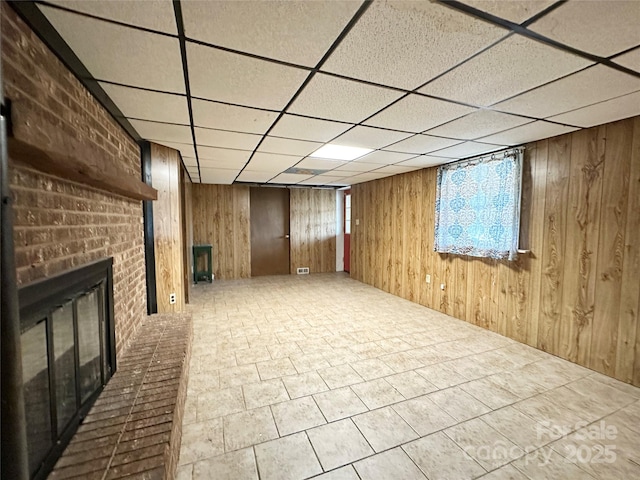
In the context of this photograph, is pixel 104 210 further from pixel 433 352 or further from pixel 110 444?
pixel 433 352

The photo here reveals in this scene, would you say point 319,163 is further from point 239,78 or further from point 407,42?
point 407,42

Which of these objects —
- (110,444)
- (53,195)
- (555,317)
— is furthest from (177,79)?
(555,317)

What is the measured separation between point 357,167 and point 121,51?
131 inches

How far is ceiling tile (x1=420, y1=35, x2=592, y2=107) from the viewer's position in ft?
4.42

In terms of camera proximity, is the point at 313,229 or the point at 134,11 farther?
the point at 313,229

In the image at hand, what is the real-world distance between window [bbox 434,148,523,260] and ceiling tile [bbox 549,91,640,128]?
2.31ft

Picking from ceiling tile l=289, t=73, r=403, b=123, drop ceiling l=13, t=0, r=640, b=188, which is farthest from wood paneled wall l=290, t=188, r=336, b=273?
ceiling tile l=289, t=73, r=403, b=123

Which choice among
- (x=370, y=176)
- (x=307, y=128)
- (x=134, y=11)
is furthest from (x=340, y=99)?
(x=370, y=176)

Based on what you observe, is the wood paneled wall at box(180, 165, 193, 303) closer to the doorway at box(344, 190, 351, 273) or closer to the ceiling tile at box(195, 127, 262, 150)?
the ceiling tile at box(195, 127, 262, 150)

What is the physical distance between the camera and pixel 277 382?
234cm

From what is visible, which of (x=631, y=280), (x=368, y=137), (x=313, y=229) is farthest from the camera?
(x=313, y=229)

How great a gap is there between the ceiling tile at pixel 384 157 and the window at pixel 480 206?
2.53ft

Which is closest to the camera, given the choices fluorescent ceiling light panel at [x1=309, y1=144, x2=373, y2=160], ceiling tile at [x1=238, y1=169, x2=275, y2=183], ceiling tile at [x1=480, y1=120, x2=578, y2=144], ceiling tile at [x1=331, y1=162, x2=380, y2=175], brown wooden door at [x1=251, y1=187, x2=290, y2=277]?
ceiling tile at [x1=480, y1=120, x2=578, y2=144]

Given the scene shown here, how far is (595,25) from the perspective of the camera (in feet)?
3.85
